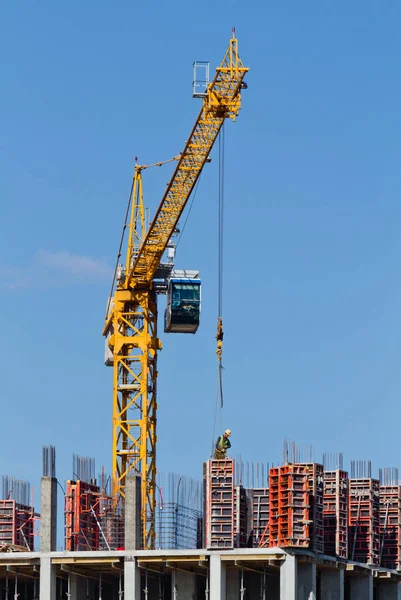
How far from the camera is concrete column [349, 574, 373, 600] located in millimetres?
89062

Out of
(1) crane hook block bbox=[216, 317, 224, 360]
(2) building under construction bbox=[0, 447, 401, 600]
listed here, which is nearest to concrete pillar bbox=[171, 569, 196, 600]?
(2) building under construction bbox=[0, 447, 401, 600]

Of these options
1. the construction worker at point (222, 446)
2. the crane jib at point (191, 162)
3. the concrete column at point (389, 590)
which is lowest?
the concrete column at point (389, 590)

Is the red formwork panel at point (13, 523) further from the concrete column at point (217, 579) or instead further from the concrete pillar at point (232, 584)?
the concrete column at point (217, 579)

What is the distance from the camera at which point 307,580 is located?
268 ft

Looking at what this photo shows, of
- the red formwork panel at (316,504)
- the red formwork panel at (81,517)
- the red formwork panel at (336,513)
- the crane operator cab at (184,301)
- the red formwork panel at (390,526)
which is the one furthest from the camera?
the crane operator cab at (184,301)

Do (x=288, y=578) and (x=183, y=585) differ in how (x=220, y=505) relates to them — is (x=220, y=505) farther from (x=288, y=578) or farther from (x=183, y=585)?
(x=288, y=578)

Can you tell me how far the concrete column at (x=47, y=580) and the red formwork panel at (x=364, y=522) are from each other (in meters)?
15.9

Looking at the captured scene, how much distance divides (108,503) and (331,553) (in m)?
12.3

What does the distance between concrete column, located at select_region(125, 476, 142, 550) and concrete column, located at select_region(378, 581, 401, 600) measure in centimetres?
1634

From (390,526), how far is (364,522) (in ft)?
13.0

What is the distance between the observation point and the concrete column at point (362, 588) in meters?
89.1

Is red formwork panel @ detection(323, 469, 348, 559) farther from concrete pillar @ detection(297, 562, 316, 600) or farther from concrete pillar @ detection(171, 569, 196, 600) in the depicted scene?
concrete pillar @ detection(171, 569, 196, 600)

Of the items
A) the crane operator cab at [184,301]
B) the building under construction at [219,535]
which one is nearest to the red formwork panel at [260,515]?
the building under construction at [219,535]

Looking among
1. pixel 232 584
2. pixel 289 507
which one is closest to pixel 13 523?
pixel 232 584
